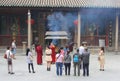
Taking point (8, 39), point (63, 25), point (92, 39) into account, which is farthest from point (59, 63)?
point (8, 39)

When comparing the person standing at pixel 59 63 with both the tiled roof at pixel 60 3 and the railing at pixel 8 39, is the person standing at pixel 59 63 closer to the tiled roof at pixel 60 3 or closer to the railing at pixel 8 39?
the tiled roof at pixel 60 3

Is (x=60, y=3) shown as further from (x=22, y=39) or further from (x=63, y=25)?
(x=22, y=39)

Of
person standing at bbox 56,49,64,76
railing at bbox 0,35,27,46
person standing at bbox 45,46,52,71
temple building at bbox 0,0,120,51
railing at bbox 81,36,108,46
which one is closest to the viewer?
person standing at bbox 56,49,64,76

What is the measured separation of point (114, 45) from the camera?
39.9m

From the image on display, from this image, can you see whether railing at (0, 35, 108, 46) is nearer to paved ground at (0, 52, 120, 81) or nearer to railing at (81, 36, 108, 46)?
railing at (81, 36, 108, 46)

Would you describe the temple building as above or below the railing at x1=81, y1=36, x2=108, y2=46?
above

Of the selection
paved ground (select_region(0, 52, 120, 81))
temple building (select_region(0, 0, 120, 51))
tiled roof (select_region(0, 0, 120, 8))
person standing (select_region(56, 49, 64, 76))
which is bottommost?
paved ground (select_region(0, 52, 120, 81))

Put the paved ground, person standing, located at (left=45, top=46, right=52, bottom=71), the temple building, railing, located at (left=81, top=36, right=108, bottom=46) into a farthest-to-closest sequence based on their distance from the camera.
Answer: railing, located at (left=81, top=36, right=108, bottom=46)
the temple building
person standing, located at (left=45, top=46, right=52, bottom=71)
the paved ground

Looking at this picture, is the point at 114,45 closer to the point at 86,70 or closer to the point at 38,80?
the point at 86,70

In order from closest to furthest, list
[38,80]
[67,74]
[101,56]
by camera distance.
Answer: [38,80], [67,74], [101,56]

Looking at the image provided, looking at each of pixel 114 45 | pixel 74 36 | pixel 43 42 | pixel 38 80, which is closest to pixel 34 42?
pixel 43 42

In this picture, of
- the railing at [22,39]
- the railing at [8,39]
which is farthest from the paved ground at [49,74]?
the railing at [8,39]

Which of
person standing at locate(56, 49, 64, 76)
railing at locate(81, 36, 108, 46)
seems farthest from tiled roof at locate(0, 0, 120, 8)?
person standing at locate(56, 49, 64, 76)

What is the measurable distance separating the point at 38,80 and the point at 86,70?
3.31 m
